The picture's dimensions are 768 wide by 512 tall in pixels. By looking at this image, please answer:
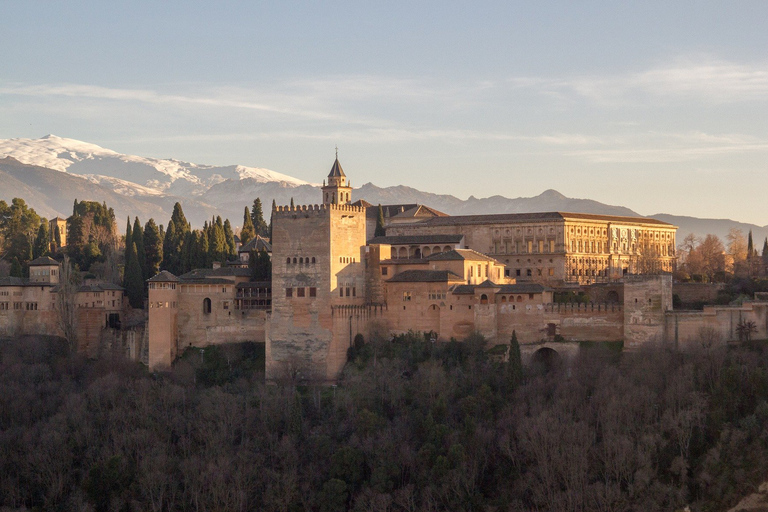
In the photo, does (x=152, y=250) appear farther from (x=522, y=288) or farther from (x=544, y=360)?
(x=544, y=360)

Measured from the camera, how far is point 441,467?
41719 millimetres

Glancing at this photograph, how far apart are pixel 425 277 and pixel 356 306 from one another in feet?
11.3

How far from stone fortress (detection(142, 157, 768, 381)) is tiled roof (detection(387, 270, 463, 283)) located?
64mm

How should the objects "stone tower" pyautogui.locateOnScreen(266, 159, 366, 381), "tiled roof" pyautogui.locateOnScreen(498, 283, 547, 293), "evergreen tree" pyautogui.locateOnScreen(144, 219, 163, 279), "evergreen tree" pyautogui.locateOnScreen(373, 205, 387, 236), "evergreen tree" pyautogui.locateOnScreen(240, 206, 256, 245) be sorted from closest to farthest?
"tiled roof" pyautogui.locateOnScreen(498, 283, 547, 293) → "stone tower" pyautogui.locateOnScreen(266, 159, 366, 381) → "evergreen tree" pyautogui.locateOnScreen(373, 205, 387, 236) → "evergreen tree" pyautogui.locateOnScreen(144, 219, 163, 279) → "evergreen tree" pyautogui.locateOnScreen(240, 206, 256, 245)

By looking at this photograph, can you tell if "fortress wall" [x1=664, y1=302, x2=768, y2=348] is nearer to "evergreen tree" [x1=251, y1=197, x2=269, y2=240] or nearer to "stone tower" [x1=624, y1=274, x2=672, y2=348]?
"stone tower" [x1=624, y1=274, x2=672, y2=348]

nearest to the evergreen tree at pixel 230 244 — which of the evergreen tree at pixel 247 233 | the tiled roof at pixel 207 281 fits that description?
the evergreen tree at pixel 247 233

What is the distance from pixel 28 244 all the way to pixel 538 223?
31.6 metres

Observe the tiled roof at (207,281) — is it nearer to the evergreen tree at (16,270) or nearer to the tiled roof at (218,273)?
the tiled roof at (218,273)

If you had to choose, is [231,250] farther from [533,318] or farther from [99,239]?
[533,318]

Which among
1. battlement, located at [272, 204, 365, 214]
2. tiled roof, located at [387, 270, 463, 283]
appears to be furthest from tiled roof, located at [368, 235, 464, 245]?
tiled roof, located at [387, 270, 463, 283]

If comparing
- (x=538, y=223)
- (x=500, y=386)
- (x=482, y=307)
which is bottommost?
(x=500, y=386)

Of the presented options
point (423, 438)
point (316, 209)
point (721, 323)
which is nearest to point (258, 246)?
point (316, 209)

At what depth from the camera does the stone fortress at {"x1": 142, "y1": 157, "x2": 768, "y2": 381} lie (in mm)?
48562

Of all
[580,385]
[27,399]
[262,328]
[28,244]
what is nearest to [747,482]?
[580,385]
